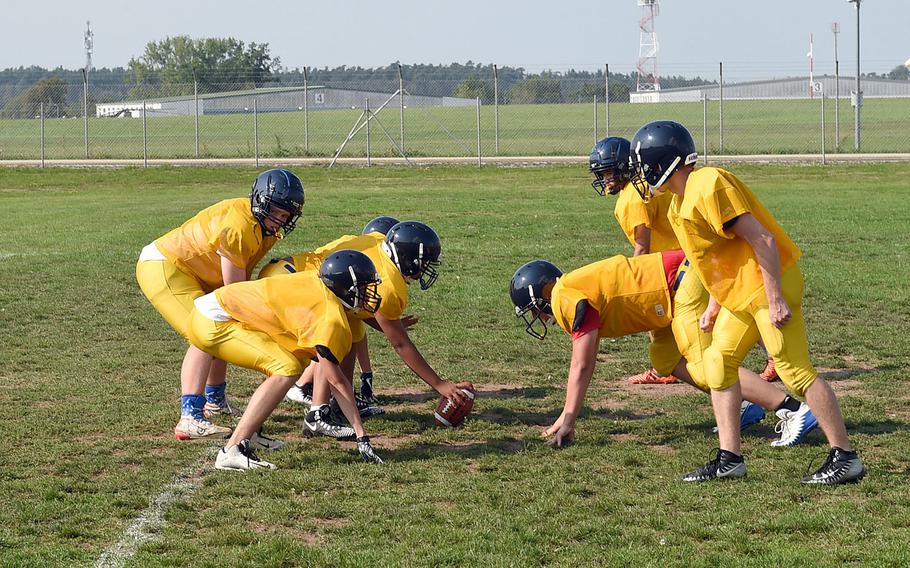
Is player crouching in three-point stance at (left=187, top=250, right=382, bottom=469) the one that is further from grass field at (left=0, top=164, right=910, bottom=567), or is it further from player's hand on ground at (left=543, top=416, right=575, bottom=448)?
player's hand on ground at (left=543, top=416, right=575, bottom=448)

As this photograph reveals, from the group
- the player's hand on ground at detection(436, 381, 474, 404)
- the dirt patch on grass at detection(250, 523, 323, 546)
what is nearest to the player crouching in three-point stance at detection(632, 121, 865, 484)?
the player's hand on ground at detection(436, 381, 474, 404)

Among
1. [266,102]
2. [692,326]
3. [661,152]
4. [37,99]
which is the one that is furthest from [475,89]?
[661,152]

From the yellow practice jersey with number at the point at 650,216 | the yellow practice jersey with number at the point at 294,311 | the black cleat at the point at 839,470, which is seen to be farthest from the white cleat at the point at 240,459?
the yellow practice jersey with number at the point at 650,216

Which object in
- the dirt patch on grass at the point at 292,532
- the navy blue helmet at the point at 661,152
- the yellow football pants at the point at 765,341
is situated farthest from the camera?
the navy blue helmet at the point at 661,152

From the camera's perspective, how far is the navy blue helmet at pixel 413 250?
7.24 meters

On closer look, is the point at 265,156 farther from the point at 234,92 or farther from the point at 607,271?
the point at 607,271

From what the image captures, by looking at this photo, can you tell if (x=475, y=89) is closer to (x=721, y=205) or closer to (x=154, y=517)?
(x=721, y=205)

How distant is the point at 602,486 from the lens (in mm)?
6254

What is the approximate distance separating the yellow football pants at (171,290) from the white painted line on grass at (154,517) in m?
1.19

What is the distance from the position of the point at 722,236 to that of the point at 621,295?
137 cm

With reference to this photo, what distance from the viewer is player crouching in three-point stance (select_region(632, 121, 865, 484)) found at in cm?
586

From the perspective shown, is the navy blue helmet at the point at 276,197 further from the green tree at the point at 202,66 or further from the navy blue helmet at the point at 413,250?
the green tree at the point at 202,66

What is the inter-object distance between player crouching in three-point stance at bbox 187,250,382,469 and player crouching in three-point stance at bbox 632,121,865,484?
1814mm

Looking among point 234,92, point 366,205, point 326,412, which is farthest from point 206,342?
point 234,92
